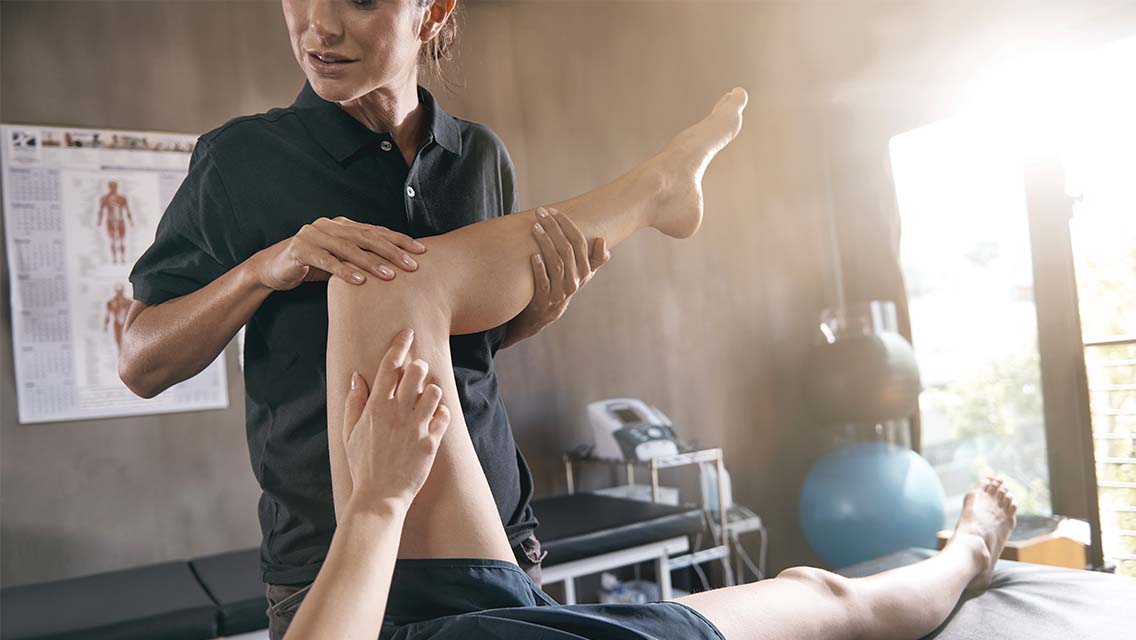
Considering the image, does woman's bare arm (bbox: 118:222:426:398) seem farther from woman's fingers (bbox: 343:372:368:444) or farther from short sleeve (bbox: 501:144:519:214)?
short sleeve (bbox: 501:144:519:214)

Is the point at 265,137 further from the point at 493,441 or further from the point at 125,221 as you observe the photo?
the point at 125,221

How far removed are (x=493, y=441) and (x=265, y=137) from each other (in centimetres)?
52

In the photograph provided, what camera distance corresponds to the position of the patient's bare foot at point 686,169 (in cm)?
144

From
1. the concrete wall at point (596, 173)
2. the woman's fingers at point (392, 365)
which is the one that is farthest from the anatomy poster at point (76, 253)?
the woman's fingers at point (392, 365)

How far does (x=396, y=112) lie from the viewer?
125 centimetres

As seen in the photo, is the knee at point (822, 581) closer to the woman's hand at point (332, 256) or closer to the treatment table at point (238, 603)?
the treatment table at point (238, 603)

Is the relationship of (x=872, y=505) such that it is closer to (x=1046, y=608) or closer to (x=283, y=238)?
(x=1046, y=608)

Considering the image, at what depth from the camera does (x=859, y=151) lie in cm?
416

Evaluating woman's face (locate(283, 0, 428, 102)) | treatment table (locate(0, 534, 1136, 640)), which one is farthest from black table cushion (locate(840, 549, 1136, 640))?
woman's face (locate(283, 0, 428, 102))

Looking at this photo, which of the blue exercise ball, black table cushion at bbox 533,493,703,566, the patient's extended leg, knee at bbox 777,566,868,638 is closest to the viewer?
the patient's extended leg

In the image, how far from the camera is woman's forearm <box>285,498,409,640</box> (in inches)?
30.3

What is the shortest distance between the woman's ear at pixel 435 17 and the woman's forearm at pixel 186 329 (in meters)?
0.45

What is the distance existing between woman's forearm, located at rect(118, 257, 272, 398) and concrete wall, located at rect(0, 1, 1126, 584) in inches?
72.9

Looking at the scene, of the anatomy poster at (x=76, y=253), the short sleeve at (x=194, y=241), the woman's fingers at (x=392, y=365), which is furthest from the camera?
the anatomy poster at (x=76, y=253)
